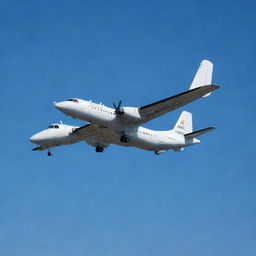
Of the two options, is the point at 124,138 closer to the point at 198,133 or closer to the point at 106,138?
the point at 106,138

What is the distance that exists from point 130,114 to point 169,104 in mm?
3417

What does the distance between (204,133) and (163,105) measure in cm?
602

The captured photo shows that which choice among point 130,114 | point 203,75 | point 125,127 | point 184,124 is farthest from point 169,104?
point 184,124

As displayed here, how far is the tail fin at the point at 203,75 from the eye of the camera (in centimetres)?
5484

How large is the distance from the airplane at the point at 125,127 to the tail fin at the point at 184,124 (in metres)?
0.21

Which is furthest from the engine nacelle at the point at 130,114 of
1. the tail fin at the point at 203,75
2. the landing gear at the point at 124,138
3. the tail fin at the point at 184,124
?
the tail fin at the point at 203,75

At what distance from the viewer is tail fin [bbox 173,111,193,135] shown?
56594mm

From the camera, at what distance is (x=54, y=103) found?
149 ft

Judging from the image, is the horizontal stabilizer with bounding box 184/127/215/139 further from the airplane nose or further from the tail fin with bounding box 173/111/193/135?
the airplane nose

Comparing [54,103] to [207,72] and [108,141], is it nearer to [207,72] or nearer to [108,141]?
[108,141]

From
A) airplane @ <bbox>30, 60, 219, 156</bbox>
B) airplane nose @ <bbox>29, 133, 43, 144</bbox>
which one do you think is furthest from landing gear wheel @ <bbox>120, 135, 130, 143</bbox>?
airplane nose @ <bbox>29, 133, 43, 144</bbox>

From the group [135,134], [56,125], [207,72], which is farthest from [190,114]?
[56,125]

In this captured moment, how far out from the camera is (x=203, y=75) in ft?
181

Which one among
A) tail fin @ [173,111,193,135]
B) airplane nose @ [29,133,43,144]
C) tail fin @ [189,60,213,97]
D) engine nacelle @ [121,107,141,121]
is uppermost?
tail fin @ [189,60,213,97]
